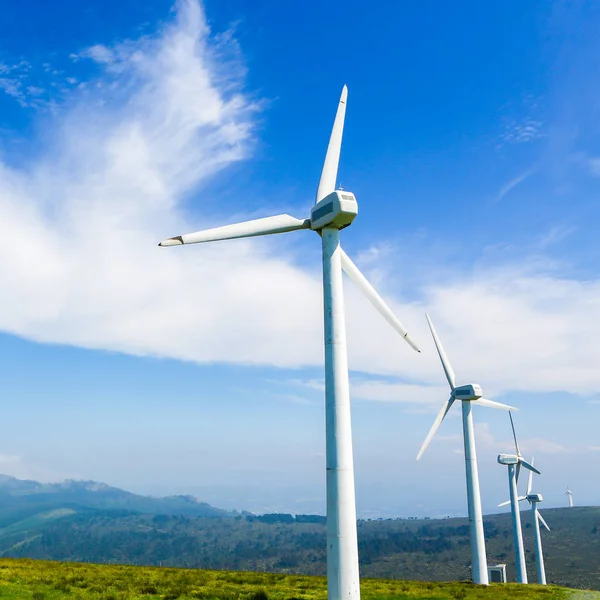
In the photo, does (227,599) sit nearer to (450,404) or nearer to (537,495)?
(450,404)

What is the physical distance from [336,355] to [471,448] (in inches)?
1474

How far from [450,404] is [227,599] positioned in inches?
1516

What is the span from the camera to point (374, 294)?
33.2 meters

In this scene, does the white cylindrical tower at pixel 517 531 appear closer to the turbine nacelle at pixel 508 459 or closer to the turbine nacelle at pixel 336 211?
the turbine nacelle at pixel 508 459

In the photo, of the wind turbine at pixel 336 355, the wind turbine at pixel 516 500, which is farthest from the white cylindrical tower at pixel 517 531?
the wind turbine at pixel 336 355

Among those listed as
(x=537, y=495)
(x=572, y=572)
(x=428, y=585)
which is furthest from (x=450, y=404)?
(x=572, y=572)

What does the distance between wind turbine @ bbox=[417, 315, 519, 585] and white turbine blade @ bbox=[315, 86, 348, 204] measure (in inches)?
1304

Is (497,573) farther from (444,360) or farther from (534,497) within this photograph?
(534,497)

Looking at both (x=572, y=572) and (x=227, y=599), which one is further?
(x=572, y=572)

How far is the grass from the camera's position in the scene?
104 ft

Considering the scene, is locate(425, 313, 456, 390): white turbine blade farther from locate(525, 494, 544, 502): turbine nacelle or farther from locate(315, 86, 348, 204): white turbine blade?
locate(525, 494, 544, 502): turbine nacelle

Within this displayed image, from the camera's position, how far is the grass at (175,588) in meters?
31.8

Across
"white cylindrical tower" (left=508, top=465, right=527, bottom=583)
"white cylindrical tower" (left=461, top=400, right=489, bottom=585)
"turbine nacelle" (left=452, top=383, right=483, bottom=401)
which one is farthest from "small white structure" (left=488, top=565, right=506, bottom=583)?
"turbine nacelle" (left=452, top=383, right=483, bottom=401)

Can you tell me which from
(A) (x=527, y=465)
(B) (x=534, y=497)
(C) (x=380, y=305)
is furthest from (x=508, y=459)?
(C) (x=380, y=305)
